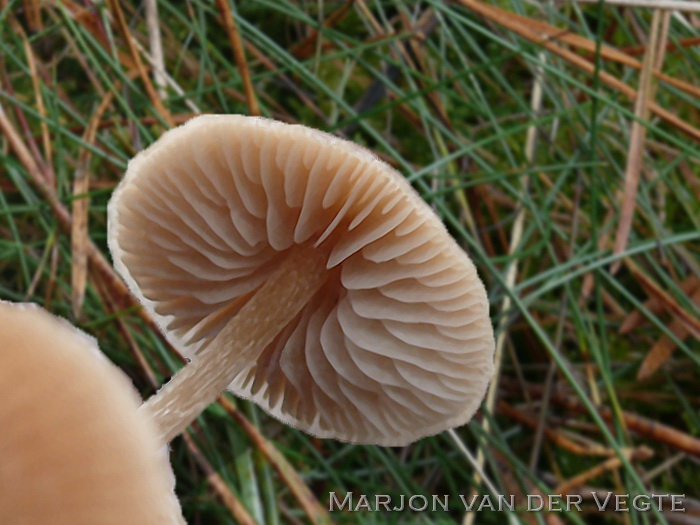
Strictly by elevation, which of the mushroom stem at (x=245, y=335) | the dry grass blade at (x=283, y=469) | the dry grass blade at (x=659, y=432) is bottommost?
the dry grass blade at (x=659, y=432)

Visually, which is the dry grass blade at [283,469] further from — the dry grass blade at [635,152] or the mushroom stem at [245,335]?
the dry grass blade at [635,152]

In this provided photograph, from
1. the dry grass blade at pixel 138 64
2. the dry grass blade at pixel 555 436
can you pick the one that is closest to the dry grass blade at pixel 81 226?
the dry grass blade at pixel 138 64

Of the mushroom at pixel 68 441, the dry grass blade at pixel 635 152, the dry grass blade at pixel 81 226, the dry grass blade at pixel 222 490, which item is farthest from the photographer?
the dry grass blade at pixel 635 152

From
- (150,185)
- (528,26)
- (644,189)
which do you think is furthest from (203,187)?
(644,189)

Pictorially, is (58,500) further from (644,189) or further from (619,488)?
(644,189)

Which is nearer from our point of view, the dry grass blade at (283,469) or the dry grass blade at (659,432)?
the dry grass blade at (283,469)

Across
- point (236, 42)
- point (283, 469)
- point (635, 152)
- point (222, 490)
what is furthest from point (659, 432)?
point (236, 42)

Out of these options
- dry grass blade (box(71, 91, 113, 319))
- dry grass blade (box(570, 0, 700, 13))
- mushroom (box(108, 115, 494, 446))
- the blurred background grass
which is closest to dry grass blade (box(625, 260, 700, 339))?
the blurred background grass
